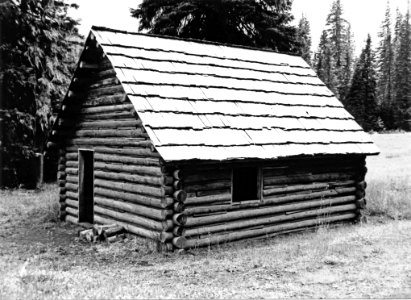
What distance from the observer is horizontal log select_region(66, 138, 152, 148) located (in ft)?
35.9

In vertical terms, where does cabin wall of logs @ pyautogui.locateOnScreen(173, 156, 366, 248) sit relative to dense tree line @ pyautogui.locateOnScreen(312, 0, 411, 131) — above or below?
below

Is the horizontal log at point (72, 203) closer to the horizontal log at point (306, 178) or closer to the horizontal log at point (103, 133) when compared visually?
the horizontal log at point (103, 133)

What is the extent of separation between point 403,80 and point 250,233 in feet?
200

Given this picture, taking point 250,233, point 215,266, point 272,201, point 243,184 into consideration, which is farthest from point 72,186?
point 215,266

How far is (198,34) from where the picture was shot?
25281 millimetres

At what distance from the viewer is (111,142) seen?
1209 centimetres

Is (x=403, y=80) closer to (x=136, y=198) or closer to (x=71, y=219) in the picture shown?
(x=71, y=219)

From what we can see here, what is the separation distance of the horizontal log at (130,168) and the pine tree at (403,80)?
52771 millimetres

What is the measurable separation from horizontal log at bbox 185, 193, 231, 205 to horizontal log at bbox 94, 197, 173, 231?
67 centimetres

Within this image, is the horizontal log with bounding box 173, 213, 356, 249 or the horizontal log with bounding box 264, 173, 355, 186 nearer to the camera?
the horizontal log with bounding box 173, 213, 356, 249

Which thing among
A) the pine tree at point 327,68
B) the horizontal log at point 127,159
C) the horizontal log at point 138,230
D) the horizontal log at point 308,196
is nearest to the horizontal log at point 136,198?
the horizontal log at point 138,230

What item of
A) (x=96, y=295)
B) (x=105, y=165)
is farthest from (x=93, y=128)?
(x=96, y=295)

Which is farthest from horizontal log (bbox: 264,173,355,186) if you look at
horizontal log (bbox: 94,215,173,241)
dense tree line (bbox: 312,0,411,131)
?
dense tree line (bbox: 312,0,411,131)

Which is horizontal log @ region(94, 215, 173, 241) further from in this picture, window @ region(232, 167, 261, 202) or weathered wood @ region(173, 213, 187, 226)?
window @ region(232, 167, 261, 202)
